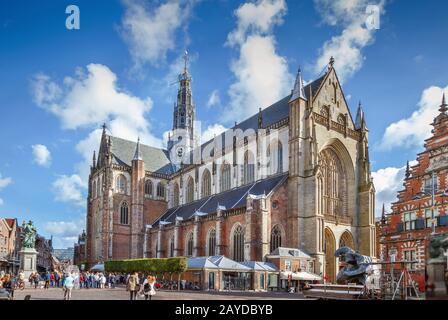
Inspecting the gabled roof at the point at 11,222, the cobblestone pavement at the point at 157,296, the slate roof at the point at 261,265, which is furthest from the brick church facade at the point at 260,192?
the gabled roof at the point at 11,222

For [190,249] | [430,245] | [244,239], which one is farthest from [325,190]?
[430,245]

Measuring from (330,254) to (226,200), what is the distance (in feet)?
44.5

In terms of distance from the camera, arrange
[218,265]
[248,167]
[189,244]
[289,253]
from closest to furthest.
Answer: [218,265]
[289,253]
[248,167]
[189,244]

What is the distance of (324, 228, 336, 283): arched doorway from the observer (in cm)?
4628

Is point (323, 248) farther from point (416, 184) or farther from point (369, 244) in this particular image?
point (416, 184)

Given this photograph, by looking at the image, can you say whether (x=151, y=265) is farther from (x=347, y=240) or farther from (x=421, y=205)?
(x=421, y=205)

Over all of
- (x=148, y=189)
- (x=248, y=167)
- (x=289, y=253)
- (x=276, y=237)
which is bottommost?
(x=289, y=253)

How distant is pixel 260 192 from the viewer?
48.2 meters

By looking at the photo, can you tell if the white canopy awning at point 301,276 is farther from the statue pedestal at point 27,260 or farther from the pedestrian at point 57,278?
the statue pedestal at point 27,260

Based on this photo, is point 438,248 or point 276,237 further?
point 276,237

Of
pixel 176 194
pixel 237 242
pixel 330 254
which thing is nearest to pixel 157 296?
pixel 237 242

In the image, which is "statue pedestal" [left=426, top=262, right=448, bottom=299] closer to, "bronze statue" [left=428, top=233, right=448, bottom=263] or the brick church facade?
"bronze statue" [left=428, top=233, right=448, bottom=263]

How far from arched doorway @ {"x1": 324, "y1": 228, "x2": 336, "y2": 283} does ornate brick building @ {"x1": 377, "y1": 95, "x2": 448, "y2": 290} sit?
695cm

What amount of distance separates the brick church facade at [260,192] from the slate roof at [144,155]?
0.44 meters
